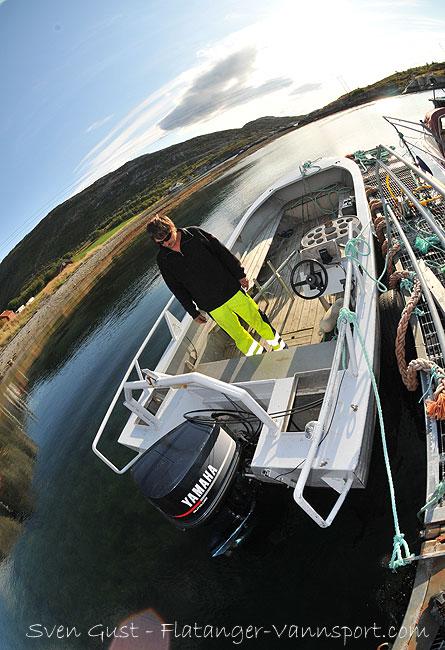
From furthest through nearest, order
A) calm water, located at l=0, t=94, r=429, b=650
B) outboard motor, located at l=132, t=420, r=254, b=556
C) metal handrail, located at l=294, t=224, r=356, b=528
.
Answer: calm water, located at l=0, t=94, r=429, b=650, outboard motor, located at l=132, t=420, r=254, b=556, metal handrail, located at l=294, t=224, r=356, b=528

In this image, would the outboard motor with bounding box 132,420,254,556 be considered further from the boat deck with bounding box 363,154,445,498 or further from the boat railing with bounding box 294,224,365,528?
the boat deck with bounding box 363,154,445,498

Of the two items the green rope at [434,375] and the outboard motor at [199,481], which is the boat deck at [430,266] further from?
the outboard motor at [199,481]

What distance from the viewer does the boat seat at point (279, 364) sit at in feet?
13.6

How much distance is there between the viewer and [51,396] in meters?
15.2

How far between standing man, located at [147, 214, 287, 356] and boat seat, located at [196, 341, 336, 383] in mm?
377

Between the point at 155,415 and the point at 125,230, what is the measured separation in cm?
4911

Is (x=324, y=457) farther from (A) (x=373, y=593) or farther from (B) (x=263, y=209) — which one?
(B) (x=263, y=209)

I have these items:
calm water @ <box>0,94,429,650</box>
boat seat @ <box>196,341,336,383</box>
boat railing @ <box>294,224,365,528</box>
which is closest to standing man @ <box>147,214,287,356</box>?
boat seat @ <box>196,341,336,383</box>

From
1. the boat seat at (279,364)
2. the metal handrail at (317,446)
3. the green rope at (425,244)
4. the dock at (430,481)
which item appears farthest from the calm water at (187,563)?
the green rope at (425,244)

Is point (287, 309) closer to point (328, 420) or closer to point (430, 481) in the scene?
point (328, 420)

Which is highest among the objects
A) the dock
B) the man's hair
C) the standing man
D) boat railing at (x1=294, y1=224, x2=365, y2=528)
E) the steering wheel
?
the man's hair

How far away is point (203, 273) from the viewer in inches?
165

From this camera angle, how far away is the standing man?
4.01 m

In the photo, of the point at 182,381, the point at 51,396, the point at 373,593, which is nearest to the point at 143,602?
the point at 373,593
